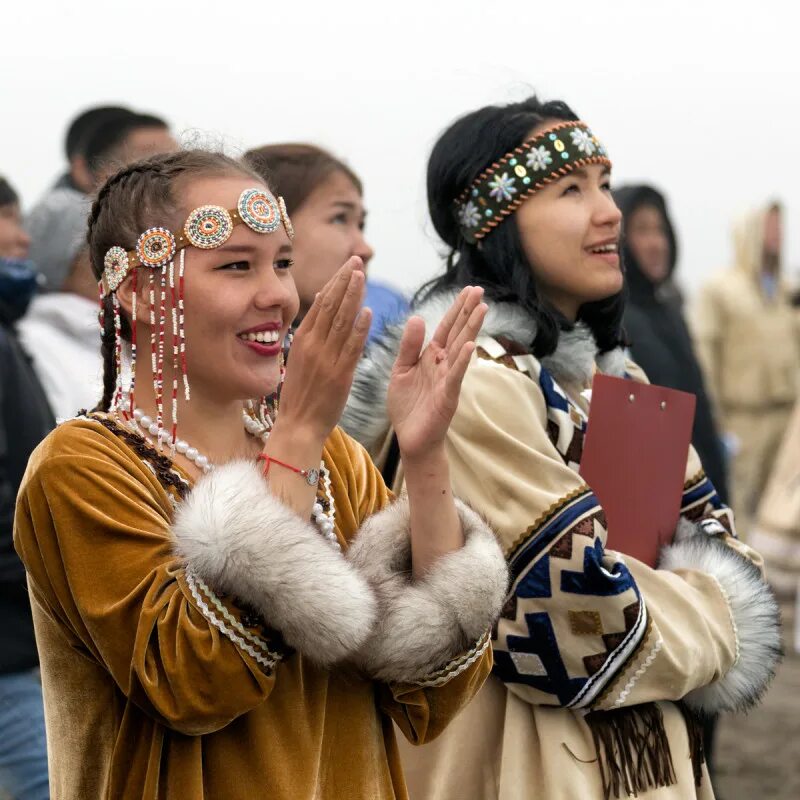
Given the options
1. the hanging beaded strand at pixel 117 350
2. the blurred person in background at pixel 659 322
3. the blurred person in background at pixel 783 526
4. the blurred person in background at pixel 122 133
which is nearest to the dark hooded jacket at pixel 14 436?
the blurred person in background at pixel 122 133

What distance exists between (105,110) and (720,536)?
3.55 meters

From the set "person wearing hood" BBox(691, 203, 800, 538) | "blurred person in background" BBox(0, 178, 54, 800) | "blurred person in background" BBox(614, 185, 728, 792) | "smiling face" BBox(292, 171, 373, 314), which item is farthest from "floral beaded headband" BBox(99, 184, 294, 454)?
"person wearing hood" BBox(691, 203, 800, 538)

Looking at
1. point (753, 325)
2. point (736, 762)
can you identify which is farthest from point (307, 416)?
point (753, 325)

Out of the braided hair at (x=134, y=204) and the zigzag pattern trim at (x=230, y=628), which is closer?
the zigzag pattern trim at (x=230, y=628)

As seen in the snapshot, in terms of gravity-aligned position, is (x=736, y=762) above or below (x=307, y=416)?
below

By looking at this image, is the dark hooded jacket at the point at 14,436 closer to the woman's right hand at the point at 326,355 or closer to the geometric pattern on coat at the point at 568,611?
the geometric pattern on coat at the point at 568,611

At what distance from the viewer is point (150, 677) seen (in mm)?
1926

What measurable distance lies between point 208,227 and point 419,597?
64cm

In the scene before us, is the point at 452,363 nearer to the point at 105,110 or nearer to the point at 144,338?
the point at 144,338

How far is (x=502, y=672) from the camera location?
2764mm

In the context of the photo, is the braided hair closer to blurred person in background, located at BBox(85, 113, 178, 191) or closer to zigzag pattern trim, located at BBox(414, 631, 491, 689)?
zigzag pattern trim, located at BBox(414, 631, 491, 689)

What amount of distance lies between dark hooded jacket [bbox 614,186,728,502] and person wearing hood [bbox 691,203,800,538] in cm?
313

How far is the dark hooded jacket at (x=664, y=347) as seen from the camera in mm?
5211

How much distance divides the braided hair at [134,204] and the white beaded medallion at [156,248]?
0.02 metres
